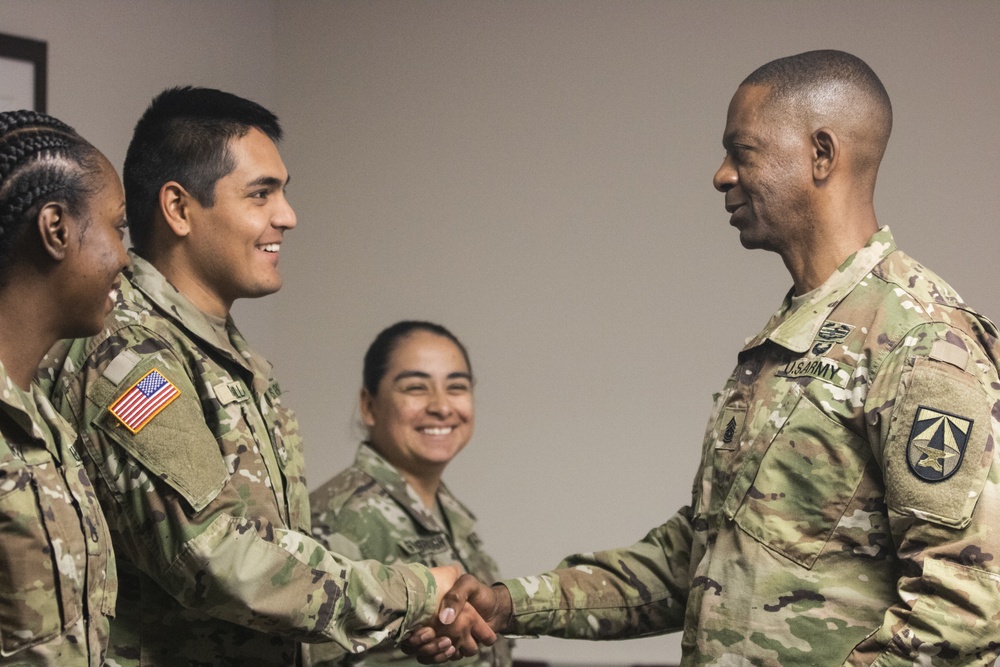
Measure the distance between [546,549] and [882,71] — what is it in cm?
206

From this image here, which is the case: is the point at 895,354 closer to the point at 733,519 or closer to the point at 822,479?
the point at 822,479

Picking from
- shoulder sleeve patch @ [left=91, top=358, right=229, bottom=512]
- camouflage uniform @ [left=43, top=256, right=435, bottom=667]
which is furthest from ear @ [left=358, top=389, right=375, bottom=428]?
shoulder sleeve patch @ [left=91, top=358, right=229, bottom=512]

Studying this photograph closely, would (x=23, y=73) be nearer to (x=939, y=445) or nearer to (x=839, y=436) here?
(x=839, y=436)

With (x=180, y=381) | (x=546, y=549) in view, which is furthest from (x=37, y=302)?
(x=546, y=549)

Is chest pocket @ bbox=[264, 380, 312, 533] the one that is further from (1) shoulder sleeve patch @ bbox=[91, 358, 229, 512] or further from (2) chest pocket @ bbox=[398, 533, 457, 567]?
(2) chest pocket @ bbox=[398, 533, 457, 567]

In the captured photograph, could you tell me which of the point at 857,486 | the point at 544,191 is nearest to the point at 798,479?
the point at 857,486

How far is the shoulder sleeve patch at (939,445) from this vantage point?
5.94 ft

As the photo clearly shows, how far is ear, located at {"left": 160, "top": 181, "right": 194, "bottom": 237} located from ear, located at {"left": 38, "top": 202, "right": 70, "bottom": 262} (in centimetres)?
65

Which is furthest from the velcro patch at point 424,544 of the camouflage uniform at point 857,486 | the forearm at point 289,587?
the camouflage uniform at point 857,486

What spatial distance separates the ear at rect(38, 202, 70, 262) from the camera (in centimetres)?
159

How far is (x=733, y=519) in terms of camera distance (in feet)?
6.76

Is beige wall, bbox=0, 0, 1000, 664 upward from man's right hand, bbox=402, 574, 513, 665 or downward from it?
upward

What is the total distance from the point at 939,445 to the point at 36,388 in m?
1.34

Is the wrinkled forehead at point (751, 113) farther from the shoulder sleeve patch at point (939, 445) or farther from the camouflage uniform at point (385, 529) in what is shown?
the camouflage uniform at point (385, 529)
